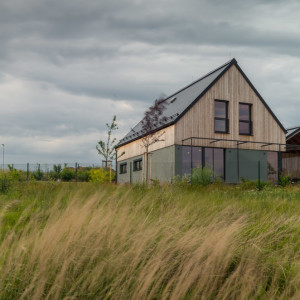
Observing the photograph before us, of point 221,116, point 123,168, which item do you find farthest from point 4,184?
point 123,168

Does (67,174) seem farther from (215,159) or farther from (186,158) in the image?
(215,159)

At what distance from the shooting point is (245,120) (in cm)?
2123

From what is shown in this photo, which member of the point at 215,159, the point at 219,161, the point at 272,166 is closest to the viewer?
the point at 215,159

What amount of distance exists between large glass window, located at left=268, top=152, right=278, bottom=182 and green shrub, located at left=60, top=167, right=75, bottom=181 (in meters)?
14.9

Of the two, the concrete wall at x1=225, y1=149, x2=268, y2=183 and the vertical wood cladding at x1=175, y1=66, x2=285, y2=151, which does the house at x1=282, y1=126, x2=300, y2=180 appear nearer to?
the vertical wood cladding at x1=175, y1=66, x2=285, y2=151

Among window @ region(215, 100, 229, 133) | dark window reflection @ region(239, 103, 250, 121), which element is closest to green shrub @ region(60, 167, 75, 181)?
window @ region(215, 100, 229, 133)

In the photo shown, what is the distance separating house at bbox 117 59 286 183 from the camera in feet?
63.3

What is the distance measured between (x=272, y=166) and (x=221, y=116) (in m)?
4.72

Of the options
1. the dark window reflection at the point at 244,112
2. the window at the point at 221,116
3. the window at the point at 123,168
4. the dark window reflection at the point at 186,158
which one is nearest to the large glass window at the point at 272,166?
the dark window reflection at the point at 244,112

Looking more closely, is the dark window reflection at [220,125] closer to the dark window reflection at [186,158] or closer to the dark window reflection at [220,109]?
the dark window reflection at [220,109]

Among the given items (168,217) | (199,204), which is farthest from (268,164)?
(168,217)

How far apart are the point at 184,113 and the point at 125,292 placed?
54.5 ft

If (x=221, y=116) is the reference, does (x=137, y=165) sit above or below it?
below

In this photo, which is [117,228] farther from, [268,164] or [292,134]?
[292,134]
